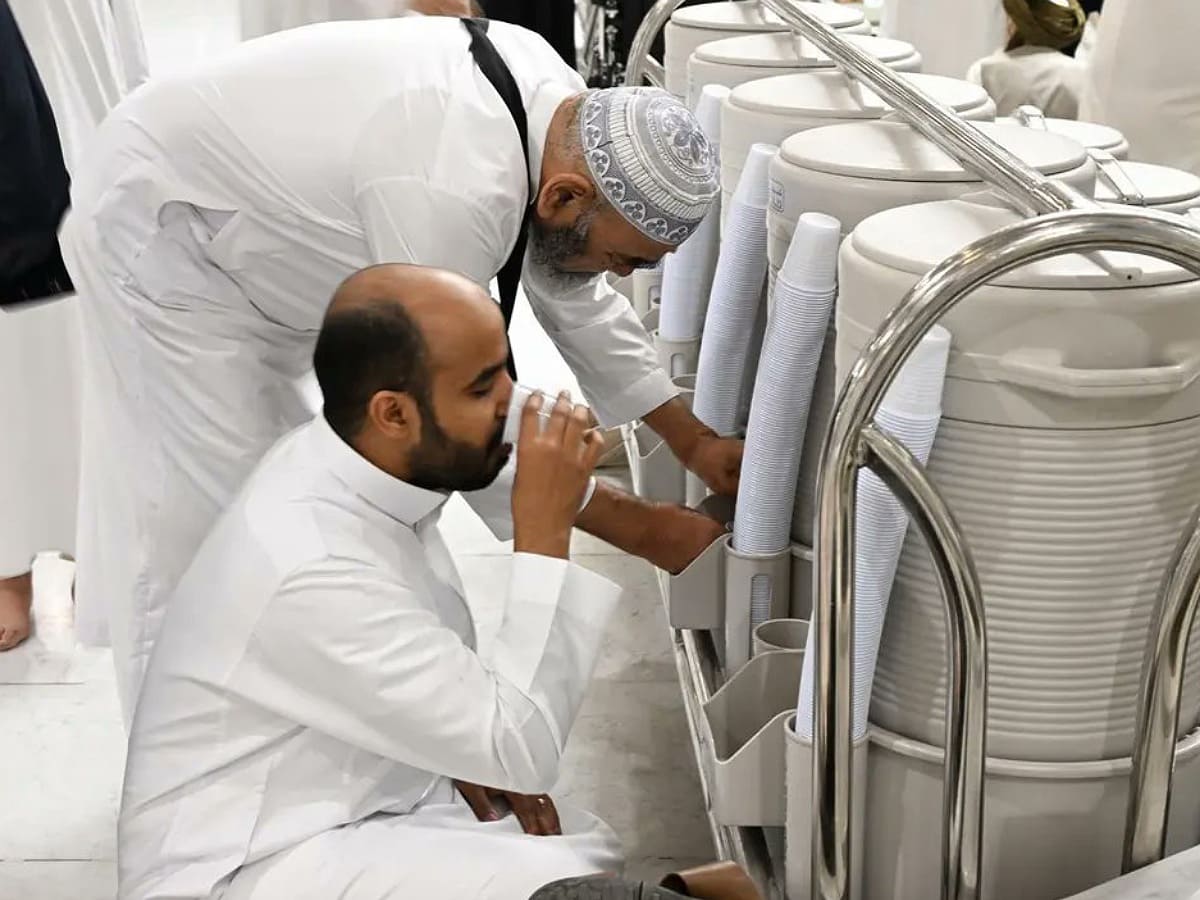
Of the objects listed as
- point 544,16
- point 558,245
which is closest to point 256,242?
point 558,245

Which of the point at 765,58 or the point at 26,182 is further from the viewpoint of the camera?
the point at 26,182

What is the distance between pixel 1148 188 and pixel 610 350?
2.50ft

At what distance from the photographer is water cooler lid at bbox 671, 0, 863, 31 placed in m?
2.65

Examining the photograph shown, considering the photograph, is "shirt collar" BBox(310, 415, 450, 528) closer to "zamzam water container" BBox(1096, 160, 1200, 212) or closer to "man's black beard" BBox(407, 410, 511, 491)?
"man's black beard" BBox(407, 410, 511, 491)

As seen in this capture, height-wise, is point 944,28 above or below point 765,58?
below

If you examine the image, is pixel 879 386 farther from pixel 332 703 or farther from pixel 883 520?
pixel 332 703

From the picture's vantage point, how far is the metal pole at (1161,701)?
120 cm

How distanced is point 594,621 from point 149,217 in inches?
33.9

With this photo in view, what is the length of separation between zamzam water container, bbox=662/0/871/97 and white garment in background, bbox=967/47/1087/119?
1.37m

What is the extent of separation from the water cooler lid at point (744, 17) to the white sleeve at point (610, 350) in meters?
0.73

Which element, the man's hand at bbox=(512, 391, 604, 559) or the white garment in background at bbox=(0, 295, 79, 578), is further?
the white garment in background at bbox=(0, 295, 79, 578)

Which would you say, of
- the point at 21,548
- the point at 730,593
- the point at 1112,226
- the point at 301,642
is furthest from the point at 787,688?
the point at 21,548

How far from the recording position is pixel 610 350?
2148 mm

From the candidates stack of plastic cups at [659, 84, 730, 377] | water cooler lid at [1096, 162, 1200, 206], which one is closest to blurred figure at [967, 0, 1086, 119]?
stack of plastic cups at [659, 84, 730, 377]
